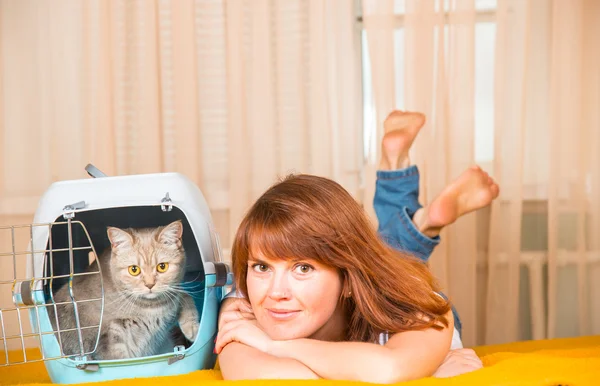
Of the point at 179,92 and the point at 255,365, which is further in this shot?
the point at 179,92

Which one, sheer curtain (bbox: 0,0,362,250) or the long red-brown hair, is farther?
sheer curtain (bbox: 0,0,362,250)

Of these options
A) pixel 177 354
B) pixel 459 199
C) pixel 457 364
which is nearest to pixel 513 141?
pixel 459 199

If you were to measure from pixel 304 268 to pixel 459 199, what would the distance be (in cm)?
71

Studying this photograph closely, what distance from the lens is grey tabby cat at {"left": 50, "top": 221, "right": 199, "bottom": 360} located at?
1.18 meters

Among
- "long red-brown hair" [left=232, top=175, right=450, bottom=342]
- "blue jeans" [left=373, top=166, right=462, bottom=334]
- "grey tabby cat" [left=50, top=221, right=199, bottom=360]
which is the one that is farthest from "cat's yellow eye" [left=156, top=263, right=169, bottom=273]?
"blue jeans" [left=373, top=166, right=462, bottom=334]

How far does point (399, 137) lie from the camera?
179 cm

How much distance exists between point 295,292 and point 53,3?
1.54m

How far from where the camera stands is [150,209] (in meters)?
1.21

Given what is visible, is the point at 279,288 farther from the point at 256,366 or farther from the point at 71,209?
the point at 71,209

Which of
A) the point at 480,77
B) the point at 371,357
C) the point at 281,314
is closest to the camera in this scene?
the point at 371,357

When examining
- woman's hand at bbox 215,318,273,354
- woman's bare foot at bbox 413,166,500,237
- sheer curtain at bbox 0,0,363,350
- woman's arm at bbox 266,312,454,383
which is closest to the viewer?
woman's arm at bbox 266,312,454,383

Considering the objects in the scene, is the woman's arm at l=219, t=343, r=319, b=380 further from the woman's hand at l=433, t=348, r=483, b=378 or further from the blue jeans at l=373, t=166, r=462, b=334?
the blue jeans at l=373, t=166, r=462, b=334

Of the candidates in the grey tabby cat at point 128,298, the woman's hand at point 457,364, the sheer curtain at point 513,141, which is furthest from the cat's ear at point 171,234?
the sheer curtain at point 513,141

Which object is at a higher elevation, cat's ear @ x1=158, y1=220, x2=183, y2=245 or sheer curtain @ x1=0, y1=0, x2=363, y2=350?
sheer curtain @ x1=0, y1=0, x2=363, y2=350
